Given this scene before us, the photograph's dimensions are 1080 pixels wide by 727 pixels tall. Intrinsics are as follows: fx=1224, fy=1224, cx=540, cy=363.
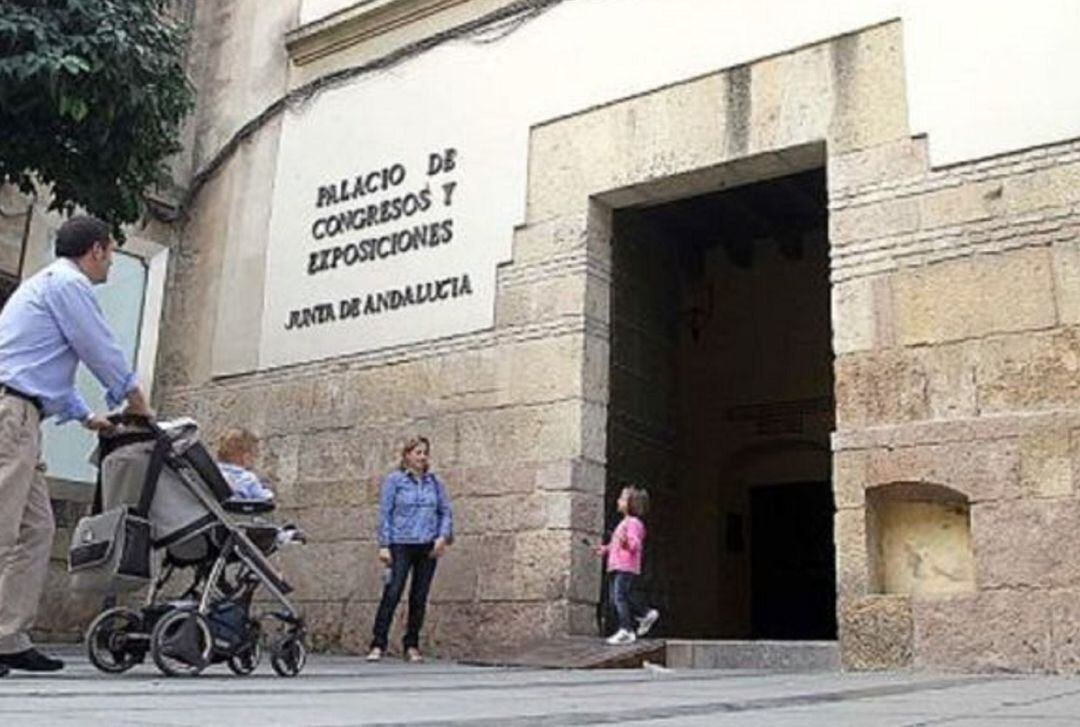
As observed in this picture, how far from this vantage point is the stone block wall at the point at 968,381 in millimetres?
5195

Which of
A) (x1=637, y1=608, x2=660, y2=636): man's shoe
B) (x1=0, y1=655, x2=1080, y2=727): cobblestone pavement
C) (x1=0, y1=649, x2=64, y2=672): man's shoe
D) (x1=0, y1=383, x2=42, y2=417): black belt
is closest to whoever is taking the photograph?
(x1=0, y1=655, x2=1080, y2=727): cobblestone pavement

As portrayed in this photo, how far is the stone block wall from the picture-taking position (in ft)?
17.0

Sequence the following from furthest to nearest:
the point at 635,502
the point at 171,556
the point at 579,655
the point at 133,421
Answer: the point at 635,502 → the point at 579,655 → the point at 171,556 → the point at 133,421

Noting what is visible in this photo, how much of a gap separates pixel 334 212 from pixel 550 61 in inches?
72.4

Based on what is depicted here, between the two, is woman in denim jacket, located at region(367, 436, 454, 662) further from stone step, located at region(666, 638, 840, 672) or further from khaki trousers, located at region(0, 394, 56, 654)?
khaki trousers, located at region(0, 394, 56, 654)

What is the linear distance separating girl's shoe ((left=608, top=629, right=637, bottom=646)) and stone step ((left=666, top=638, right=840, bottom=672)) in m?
0.26

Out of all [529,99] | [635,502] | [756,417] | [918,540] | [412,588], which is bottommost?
[412,588]

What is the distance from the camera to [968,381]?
557cm

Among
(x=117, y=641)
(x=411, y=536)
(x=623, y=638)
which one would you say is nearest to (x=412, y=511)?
(x=411, y=536)

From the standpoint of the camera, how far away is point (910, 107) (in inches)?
237

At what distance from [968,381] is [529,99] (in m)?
3.28

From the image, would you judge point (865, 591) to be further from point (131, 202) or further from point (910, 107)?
point (131, 202)

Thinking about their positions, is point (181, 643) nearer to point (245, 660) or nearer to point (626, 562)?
point (245, 660)

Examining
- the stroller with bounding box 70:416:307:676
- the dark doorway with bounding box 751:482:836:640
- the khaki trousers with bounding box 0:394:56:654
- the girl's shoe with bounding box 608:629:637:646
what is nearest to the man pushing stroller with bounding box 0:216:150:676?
the khaki trousers with bounding box 0:394:56:654
